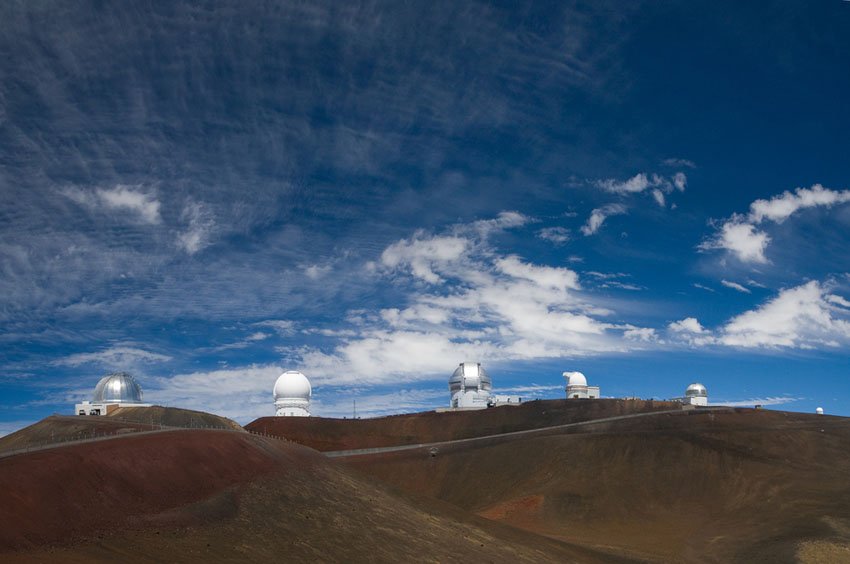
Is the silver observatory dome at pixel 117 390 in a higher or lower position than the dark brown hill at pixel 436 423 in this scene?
higher

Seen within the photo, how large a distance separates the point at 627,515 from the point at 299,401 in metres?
68.8

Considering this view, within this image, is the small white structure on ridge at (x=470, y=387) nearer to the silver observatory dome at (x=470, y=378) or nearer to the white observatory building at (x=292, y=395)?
the silver observatory dome at (x=470, y=378)

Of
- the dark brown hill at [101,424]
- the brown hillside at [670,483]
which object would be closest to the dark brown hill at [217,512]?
the brown hillside at [670,483]

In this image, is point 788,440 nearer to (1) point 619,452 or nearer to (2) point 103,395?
(1) point 619,452

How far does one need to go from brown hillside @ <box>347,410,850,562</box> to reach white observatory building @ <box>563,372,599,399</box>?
1693 inches

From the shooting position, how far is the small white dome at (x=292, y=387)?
4835 inches

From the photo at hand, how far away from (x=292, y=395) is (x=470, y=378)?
1245 inches

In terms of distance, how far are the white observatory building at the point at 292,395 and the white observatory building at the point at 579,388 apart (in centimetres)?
5024

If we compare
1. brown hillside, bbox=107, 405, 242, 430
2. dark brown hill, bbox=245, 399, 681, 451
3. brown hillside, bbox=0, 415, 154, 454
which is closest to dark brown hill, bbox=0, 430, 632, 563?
brown hillside, bbox=0, 415, 154, 454

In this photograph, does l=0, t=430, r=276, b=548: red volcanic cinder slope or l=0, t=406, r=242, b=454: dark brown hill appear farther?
l=0, t=406, r=242, b=454: dark brown hill

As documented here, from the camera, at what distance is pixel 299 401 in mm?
122562

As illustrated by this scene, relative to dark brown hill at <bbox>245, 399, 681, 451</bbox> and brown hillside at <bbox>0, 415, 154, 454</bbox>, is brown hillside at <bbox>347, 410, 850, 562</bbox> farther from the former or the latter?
brown hillside at <bbox>0, 415, 154, 454</bbox>

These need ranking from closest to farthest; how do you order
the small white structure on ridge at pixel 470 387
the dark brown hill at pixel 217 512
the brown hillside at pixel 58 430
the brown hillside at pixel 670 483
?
1. the dark brown hill at pixel 217 512
2. the brown hillside at pixel 670 483
3. the brown hillside at pixel 58 430
4. the small white structure on ridge at pixel 470 387

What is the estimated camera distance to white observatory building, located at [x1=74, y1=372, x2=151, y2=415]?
340 feet
